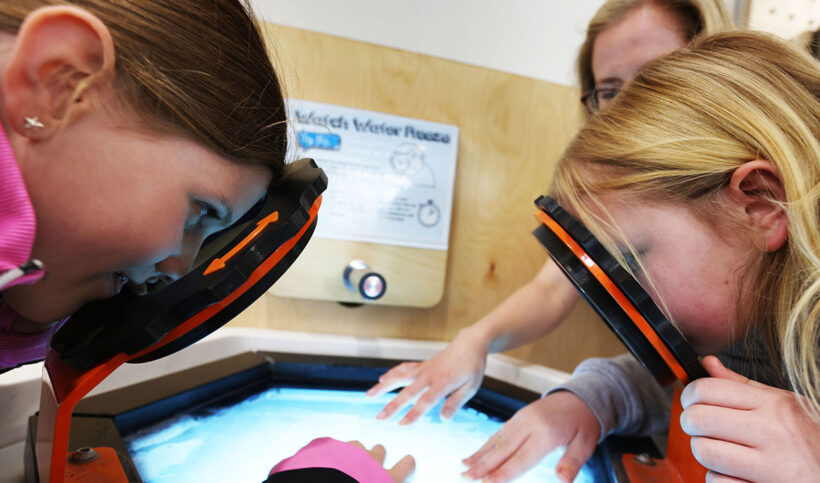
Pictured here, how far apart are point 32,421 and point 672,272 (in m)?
0.67

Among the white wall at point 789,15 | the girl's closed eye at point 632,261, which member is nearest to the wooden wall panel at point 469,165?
the white wall at point 789,15

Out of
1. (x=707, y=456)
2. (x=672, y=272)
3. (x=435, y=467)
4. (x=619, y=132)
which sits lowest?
(x=435, y=467)

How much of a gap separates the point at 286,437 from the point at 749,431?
18.4 inches

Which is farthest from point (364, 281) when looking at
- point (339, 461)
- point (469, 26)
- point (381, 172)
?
point (469, 26)

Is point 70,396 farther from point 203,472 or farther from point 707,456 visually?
point 707,456

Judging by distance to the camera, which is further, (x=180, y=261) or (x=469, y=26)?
(x=469, y=26)

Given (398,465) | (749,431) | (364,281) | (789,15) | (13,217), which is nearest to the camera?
(13,217)

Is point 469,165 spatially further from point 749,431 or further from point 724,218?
point 749,431

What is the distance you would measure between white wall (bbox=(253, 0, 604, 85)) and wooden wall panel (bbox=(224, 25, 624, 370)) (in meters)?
0.02

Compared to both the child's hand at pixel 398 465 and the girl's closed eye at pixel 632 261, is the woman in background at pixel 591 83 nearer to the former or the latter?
the child's hand at pixel 398 465

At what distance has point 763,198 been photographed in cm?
46

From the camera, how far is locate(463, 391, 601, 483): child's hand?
1.78 ft

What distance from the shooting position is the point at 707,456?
421 millimetres

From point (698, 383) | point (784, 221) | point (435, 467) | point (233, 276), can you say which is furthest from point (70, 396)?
point (784, 221)
